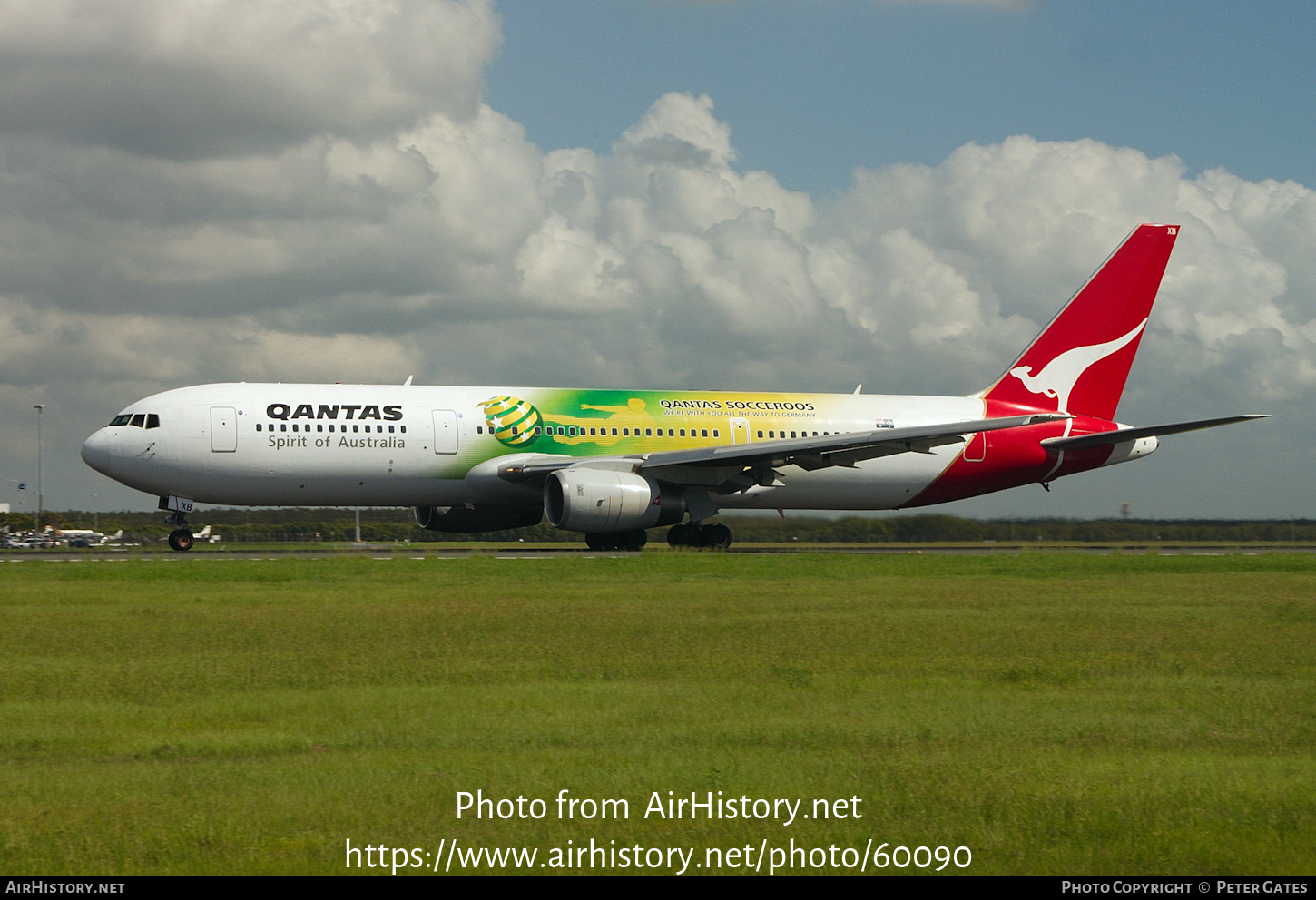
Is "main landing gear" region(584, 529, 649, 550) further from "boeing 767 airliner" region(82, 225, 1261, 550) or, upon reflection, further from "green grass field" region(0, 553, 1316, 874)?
"green grass field" region(0, 553, 1316, 874)

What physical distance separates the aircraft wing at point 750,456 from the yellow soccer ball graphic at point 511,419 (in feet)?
1.99

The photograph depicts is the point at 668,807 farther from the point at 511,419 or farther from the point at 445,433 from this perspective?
→ the point at 511,419

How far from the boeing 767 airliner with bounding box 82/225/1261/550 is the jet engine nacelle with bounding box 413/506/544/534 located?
0.05m

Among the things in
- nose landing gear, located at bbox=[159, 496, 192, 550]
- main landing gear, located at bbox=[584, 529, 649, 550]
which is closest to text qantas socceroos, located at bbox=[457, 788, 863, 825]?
main landing gear, located at bbox=[584, 529, 649, 550]

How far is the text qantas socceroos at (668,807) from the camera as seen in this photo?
5949 millimetres

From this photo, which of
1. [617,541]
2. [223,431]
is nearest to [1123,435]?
[617,541]

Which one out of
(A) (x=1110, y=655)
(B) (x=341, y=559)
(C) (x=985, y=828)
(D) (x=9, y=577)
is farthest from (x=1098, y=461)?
→ (C) (x=985, y=828)

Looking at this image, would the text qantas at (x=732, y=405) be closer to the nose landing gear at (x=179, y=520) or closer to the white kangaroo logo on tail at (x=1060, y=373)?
the white kangaroo logo on tail at (x=1060, y=373)

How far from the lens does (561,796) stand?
6199 mm

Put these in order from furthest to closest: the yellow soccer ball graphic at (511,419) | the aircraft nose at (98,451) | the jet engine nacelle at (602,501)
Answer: the yellow soccer ball graphic at (511,419) < the aircraft nose at (98,451) < the jet engine nacelle at (602,501)

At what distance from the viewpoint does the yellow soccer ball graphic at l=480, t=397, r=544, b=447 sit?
29.1 meters

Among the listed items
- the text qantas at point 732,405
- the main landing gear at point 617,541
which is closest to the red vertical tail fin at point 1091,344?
the text qantas at point 732,405
